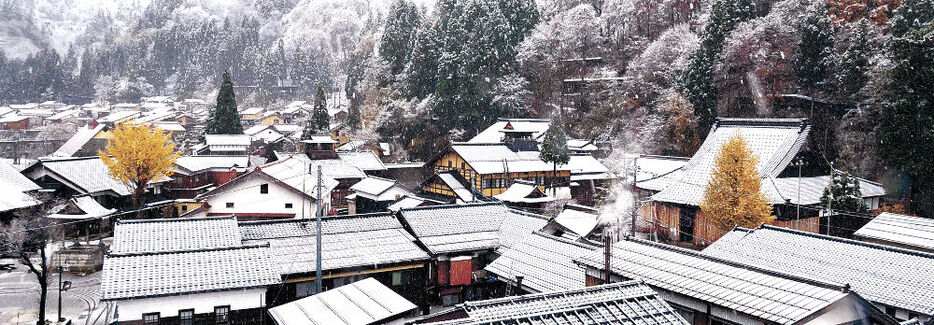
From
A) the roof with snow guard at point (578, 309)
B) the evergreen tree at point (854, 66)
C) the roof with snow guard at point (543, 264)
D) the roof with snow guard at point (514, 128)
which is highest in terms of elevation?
the evergreen tree at point (854, 66)

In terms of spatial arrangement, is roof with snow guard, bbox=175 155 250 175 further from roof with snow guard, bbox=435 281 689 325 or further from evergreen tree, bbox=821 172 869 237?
evergreen tree, bbox=821 172 869 237

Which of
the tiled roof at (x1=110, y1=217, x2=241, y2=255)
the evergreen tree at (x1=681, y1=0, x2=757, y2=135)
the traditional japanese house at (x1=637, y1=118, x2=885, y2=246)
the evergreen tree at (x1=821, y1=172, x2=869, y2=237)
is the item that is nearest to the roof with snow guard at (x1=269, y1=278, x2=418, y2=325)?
the tiled roof at (x1=110, y1=217, x2=241, y2=255)

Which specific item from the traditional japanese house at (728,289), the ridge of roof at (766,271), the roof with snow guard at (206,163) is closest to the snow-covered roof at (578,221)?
the ridge of roof at (766,271)

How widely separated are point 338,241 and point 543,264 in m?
6.97

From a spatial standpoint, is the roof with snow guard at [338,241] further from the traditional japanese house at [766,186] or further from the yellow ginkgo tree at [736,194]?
the traditional japanese house at [766,186]

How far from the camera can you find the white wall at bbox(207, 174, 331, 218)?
31266 mm

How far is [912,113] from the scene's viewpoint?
2475 centimetres

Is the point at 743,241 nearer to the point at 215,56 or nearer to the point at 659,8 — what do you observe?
the point at 659,8

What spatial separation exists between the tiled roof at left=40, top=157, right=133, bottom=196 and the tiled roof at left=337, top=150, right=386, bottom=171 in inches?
533

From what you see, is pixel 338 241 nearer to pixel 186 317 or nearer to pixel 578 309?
pixel 186 317

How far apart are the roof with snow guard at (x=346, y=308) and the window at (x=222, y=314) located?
1.70 metres

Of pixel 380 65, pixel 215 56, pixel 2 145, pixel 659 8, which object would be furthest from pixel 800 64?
pixel 215 56

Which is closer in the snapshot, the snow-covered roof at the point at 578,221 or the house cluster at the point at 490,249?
the house cluster at the point at 490,249

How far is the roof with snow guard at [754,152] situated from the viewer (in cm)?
2586
